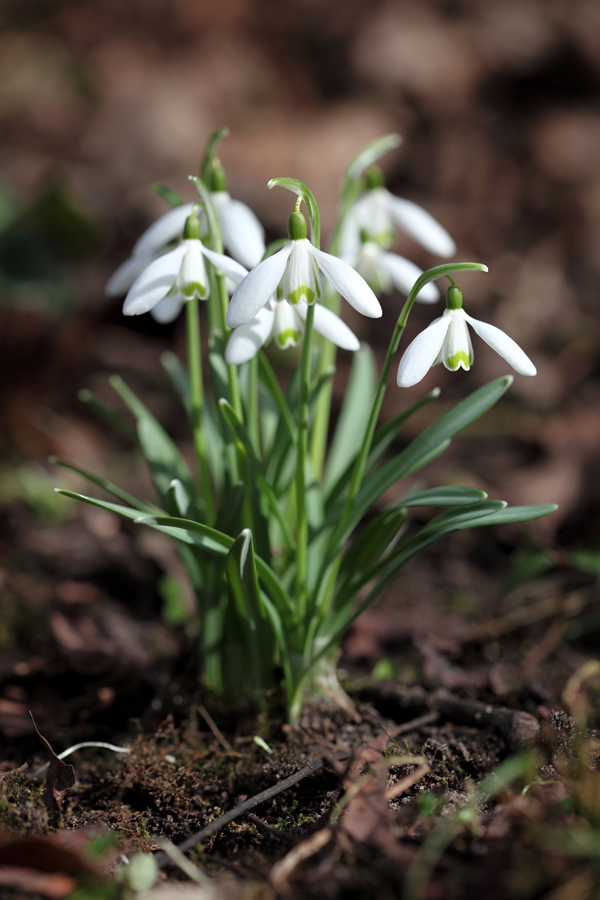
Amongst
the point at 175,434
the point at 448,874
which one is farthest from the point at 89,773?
the point at 175,434

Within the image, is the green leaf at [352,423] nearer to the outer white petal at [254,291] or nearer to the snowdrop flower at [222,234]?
the snowdrop flower at [222,234]

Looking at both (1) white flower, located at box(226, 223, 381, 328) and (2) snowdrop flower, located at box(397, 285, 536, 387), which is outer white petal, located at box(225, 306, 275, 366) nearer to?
(1) white flower, located at box(226, 223, 381, 328)

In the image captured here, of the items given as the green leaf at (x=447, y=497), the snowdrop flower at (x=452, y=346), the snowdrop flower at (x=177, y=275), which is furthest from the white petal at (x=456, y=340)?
the snowdrop flower at (x=177, y=275)

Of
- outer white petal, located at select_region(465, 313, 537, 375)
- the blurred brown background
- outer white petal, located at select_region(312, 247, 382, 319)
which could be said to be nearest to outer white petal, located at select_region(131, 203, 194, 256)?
outer white petal, located at select_region(312, 247, 382, 319)

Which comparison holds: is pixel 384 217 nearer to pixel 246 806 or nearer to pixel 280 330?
pixel 280 330

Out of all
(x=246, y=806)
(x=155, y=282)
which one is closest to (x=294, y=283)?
(x=155, y=282)
